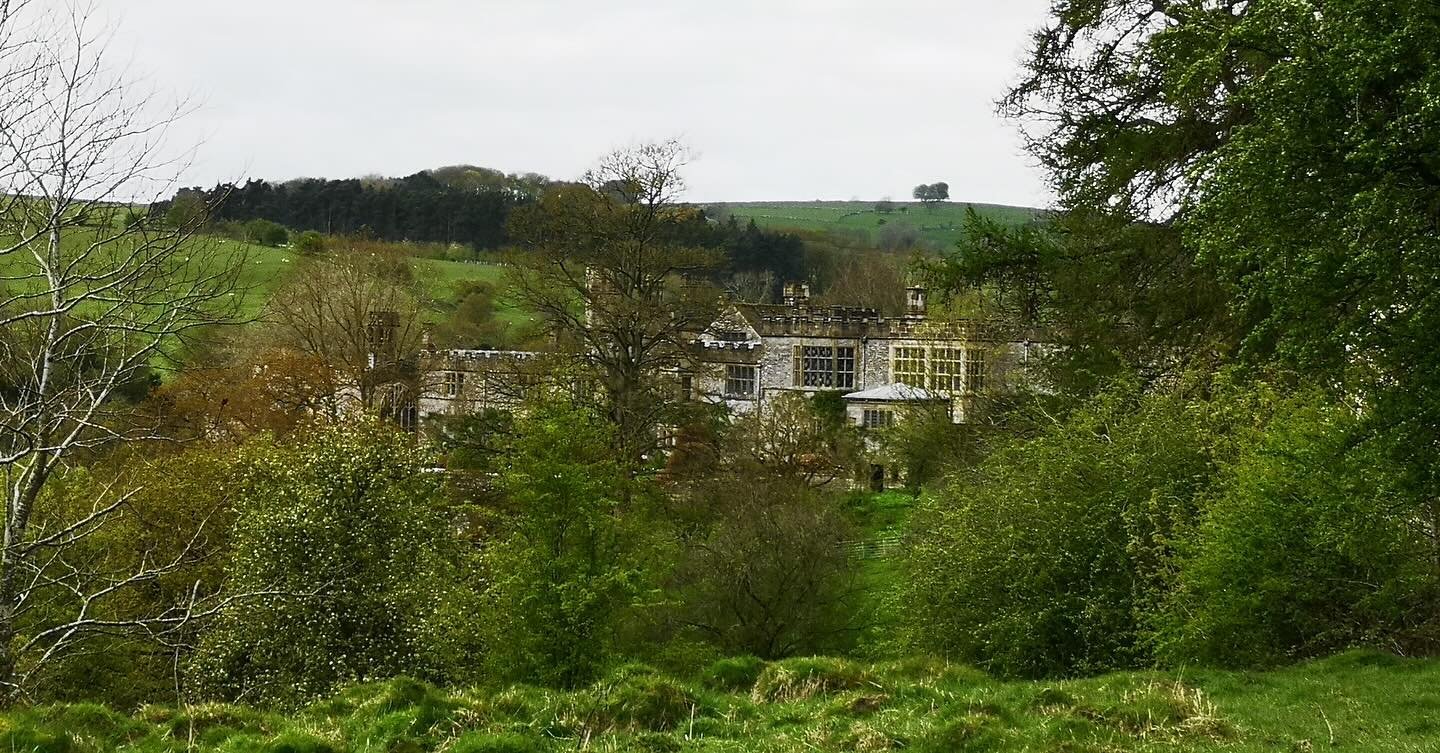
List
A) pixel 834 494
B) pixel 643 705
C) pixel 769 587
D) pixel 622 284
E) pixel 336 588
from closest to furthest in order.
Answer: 1. pixel 643 705
2. pixel 336 588
3. pixel 769 587
4. pixel 622 284
5. pixel 834 494

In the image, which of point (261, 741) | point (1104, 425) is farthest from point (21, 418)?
point (1104, 425)

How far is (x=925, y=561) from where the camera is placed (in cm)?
1928

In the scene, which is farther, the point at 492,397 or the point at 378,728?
the point at 492,397

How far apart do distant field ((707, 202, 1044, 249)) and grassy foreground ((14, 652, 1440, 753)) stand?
121m

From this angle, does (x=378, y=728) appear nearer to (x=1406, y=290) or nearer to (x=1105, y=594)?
(x=1406, y=290)

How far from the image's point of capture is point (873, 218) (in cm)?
17012

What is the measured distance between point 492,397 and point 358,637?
53.3ft

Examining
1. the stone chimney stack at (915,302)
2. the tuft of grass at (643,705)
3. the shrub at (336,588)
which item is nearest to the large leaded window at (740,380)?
the stone chimney stack at (915,302)

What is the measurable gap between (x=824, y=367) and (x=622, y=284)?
2247 cm

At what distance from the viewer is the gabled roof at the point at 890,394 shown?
144 ft

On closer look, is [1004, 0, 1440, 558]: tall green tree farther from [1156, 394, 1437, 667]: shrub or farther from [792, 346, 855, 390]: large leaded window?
[792, 346, 855, 390]: large leaded window

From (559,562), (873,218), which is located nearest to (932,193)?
(873,218)

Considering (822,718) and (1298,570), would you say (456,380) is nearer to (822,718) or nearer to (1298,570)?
(1298,570)

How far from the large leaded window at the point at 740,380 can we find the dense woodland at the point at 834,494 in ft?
52.9
